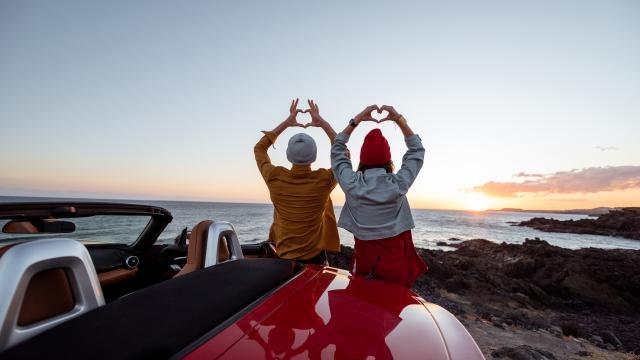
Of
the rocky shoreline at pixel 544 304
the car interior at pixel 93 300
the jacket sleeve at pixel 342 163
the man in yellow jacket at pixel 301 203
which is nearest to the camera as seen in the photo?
the car interior at pixel 93 300

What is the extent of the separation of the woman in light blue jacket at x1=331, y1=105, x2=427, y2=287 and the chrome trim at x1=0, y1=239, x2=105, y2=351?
1749 mm

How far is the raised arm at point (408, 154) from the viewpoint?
2486 millimetres

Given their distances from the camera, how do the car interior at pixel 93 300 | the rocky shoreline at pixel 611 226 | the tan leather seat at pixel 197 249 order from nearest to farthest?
the car interior at pixel 93 300, the tan leather seat at pixel 197 249, the rocky shoreline at pixel 611 226

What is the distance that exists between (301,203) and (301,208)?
52mm

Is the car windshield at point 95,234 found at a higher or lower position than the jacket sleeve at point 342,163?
lower

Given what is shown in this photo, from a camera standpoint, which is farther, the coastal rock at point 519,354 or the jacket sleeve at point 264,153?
the coastal rock at point 519,354

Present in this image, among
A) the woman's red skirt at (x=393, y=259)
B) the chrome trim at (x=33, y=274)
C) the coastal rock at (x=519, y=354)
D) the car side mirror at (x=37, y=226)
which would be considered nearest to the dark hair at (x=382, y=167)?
the woman's red skirt at (x=393, y=259)

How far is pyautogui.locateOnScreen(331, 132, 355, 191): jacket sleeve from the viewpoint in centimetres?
256

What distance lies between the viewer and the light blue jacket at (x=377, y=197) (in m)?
2.45

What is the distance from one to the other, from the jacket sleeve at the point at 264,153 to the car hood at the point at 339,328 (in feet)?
4.74

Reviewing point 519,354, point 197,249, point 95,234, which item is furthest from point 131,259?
point 95,234

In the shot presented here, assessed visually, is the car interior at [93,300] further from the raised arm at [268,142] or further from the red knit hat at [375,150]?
the raised arm at [268,142]

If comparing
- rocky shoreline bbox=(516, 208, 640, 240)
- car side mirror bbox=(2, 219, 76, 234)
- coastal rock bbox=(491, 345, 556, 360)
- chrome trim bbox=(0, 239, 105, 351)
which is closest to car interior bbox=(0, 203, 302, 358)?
chrome trim bbox=(0, 239, 105, 351)

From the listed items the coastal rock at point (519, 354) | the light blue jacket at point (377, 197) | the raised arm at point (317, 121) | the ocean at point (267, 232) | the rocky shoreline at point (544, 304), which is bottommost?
the ocean at point (267, 232)
